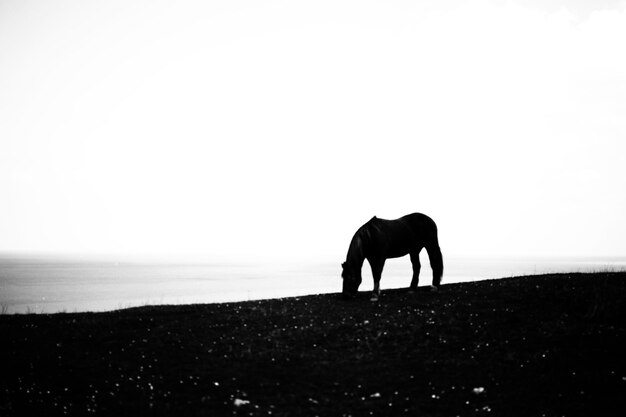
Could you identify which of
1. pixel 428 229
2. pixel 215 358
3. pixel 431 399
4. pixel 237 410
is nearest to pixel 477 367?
pixel 431 399

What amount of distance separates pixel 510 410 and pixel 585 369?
3.84 m

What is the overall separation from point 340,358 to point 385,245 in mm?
9169

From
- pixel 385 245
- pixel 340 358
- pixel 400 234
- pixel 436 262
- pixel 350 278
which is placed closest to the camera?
pixel 340 358

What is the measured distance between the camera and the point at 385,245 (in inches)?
968

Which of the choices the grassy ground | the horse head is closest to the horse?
the horse head

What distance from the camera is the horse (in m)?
24.1

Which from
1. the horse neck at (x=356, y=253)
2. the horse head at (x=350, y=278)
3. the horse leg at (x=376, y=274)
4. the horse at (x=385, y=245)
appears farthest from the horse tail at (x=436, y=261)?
the horse head at (x=350, y=278)

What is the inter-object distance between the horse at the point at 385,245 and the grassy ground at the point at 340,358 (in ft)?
5.02

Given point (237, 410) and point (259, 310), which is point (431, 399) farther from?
point (259, 310)

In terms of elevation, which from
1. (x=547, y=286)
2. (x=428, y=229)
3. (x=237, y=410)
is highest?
(x=428, y=229)

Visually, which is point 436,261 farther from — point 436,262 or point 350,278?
point 350,278

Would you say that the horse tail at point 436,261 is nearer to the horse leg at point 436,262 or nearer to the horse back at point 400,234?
the horse leg at point 436,262

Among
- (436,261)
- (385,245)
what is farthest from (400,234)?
(436,261)

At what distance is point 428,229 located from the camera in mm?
26156
